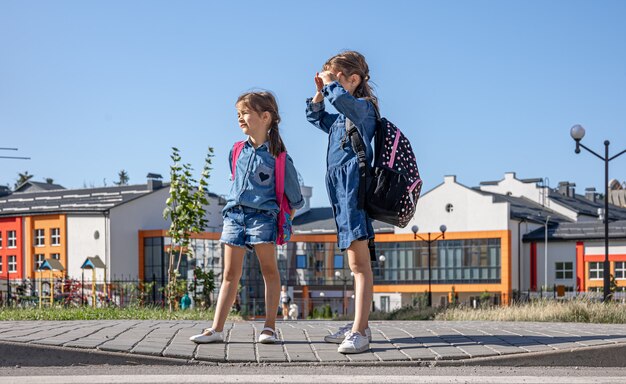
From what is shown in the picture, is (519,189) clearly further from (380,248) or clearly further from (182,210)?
(182,210)

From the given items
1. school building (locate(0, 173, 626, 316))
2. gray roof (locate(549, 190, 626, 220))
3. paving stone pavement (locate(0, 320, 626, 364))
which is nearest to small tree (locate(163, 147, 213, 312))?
paving stone pavement (locate(0, 320, 626, 364))

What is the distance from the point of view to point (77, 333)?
737cm

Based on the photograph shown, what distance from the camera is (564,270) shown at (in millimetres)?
69500

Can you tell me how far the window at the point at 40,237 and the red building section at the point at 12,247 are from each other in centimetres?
127

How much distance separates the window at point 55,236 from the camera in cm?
6831

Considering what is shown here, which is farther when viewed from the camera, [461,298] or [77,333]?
[461,298]

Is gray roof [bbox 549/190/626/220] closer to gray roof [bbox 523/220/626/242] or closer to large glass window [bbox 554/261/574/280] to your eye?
gray roof [bbox 523/220/626/242]

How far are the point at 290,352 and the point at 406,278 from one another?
66.3 metres

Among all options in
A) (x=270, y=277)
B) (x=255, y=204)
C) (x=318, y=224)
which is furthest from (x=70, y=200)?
(x=255, y=204)

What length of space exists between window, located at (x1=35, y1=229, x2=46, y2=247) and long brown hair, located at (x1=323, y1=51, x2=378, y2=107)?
65.4 meters

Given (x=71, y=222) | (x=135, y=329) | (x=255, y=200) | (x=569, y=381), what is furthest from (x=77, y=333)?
(x=71, y=222)

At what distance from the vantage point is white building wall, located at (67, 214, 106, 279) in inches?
2662

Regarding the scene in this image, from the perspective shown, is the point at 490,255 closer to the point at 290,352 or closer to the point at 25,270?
the point at 25,270

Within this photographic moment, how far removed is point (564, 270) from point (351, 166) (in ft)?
215
